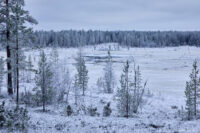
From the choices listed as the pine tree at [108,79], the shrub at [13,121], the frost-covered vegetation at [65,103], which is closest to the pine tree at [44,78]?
the frost-covered vegetation at [65,103]

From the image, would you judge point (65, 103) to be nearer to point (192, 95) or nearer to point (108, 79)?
point (192, 95)

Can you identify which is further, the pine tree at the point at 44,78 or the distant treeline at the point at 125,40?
the distant treeline at the point at 125,40

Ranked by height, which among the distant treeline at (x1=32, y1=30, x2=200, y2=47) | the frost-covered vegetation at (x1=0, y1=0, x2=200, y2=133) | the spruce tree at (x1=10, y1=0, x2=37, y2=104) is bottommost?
the frost-covered vegetation at (x1=0, y1=0, x2=200, y2=133)

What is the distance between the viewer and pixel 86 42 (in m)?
154

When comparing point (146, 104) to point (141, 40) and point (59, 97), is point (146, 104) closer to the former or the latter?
point (59, 97)

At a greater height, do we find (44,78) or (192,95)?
(44,78)

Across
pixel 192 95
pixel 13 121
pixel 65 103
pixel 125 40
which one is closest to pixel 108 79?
pixel 65 103

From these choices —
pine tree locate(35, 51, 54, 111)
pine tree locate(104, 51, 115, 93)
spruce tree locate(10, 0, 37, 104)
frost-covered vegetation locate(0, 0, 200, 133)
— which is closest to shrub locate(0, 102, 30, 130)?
frost-covered vegetation locate(0, 0, 200, 133)

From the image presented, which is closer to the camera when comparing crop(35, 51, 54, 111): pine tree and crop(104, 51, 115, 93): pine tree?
crop(35, 51, 54, 111): pine tree

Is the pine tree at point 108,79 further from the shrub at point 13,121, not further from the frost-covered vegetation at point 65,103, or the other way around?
the shrub at point 13,121

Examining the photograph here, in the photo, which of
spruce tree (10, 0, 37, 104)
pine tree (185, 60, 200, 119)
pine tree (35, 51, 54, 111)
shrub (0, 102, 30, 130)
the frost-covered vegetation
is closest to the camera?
shrub (0, 102, 30, 130)

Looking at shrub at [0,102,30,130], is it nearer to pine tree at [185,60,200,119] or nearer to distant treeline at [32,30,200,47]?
pine tree at [185,60,200,119]

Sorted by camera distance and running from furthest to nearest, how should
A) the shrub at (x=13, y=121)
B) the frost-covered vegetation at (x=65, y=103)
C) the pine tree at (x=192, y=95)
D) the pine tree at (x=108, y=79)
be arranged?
1. the pine tree at (x=108, y=79)
2. the pine tree at (x=192, y=95)
3. the frost-covered vegetation at (x=65, y=103)
4. the shrub at (x=13, y=121)

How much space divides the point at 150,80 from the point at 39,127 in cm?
3370
